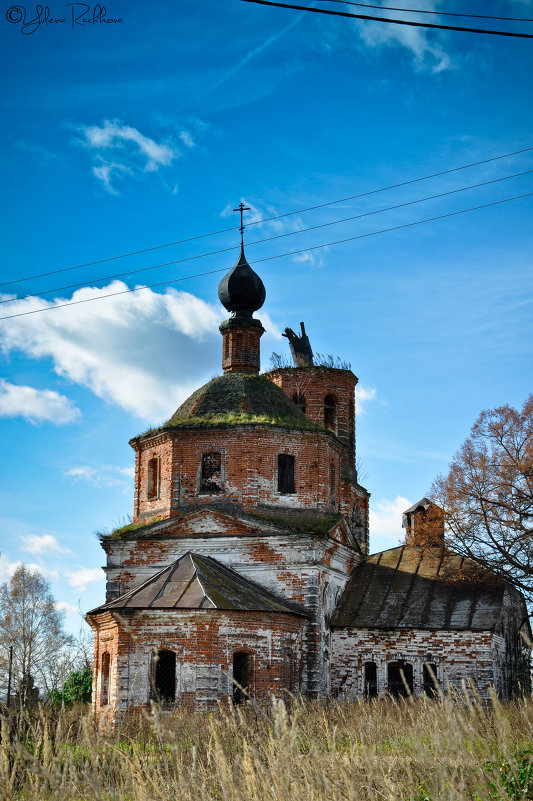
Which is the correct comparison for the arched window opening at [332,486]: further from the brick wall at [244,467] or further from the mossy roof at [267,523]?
the mossy roof at [267,523]

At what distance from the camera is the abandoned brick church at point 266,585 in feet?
53.6

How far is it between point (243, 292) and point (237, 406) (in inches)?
135

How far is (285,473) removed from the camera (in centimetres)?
1984

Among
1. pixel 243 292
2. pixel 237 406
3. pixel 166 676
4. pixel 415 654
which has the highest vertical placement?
pixel 243 292

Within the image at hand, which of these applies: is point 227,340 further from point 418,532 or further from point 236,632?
point 236,632

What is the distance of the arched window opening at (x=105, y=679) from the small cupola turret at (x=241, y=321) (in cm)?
781

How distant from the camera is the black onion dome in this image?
73.2 ft

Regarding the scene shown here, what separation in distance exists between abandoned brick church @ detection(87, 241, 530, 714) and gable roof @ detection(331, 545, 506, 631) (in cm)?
4

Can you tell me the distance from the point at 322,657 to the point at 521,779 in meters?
11.7

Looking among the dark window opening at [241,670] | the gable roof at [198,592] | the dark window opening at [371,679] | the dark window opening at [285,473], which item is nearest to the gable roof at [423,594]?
the dark window opening at [371,679]

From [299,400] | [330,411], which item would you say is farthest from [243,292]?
[330,411]

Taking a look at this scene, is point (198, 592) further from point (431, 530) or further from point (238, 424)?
point (431, 530)

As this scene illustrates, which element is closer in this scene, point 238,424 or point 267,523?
point 267,523

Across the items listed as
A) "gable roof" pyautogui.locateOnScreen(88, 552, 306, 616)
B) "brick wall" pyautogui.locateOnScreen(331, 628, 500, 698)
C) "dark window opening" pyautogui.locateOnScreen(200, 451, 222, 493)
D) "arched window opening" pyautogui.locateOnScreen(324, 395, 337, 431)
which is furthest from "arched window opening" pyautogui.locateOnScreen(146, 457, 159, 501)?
"arched window opening" pyautogui.locateOnScreen(324, 395, 337, 431)
